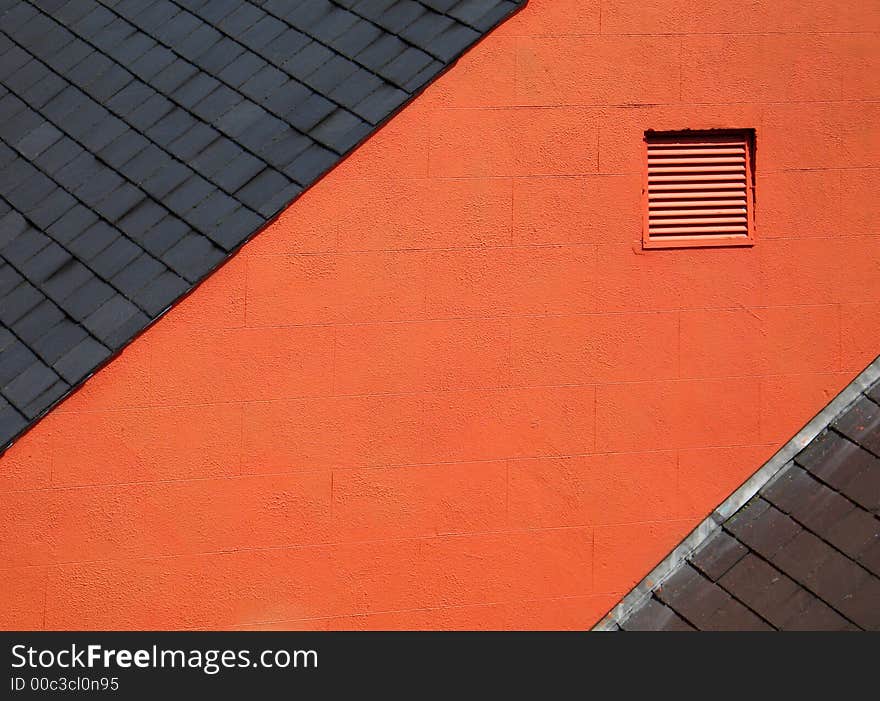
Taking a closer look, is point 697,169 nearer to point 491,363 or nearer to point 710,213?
point 710,213

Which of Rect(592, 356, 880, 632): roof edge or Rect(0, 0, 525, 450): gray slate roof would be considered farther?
Rect(592, 356, 880, 632): roof edge

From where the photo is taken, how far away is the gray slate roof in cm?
614

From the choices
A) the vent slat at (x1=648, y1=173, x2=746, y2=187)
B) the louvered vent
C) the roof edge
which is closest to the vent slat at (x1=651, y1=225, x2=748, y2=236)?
the louvered vent

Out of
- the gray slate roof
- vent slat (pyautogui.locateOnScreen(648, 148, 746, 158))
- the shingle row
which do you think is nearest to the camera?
the gray slate roof

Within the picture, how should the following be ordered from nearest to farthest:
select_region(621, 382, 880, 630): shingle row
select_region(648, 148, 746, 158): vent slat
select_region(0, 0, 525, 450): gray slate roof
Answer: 1. select_region(0, 0, 525, 450): gray slate roof
2. select_region(621, 382, 880, 630): shingle row
3. select_region(648, 148, 746, 158): vent slat

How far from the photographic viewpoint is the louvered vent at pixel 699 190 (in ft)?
23.1

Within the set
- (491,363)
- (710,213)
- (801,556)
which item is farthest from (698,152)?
(801,556)

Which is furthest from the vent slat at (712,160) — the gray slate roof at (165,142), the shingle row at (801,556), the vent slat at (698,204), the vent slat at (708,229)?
the shingle row at (801,556)

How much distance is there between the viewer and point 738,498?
6.98 m

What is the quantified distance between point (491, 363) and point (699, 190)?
1642mm

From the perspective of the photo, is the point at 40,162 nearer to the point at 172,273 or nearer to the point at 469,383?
the point at 172,273

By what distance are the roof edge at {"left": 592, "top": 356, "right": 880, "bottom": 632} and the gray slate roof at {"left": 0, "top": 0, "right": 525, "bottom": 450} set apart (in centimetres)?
285

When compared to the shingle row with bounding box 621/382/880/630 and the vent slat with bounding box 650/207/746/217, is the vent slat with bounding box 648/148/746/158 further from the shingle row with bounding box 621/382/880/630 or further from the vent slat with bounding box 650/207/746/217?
the shingle row with bounding box 621/382/880/630

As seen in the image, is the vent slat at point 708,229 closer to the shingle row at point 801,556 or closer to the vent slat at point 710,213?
the vent slat at point 710,213
